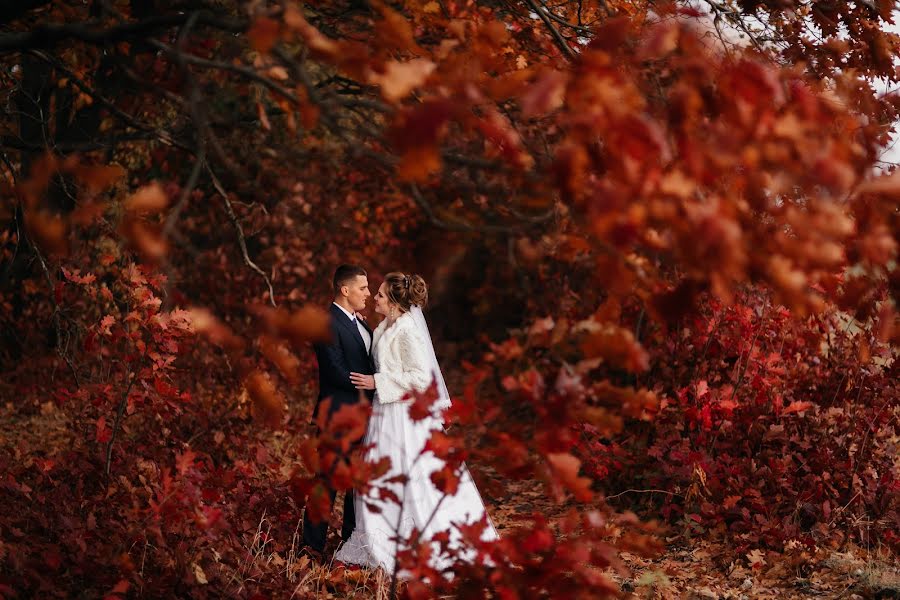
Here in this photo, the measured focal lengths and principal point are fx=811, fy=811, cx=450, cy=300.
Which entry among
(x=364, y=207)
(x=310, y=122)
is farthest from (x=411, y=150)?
(x=364, y=207)

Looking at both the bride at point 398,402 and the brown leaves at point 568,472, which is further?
the bride at point 398,402

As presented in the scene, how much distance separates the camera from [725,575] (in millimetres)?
5344

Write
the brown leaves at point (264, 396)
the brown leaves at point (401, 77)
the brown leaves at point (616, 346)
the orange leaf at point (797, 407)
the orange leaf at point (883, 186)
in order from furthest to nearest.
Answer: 1. the orange leaf at point (797, 407)
2. the brown leaves at point (264, 396)
3. the orange leaf at point (883, 186)
4. the brown leaves at point (616, 346)
5. the brown leaves at point (401, 77)

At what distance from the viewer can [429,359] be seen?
5438mm

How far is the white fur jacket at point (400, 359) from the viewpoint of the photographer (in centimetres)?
528

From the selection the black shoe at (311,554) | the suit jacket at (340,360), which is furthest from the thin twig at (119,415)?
the black shoe at (311,554)

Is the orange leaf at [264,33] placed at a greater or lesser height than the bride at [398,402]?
greater

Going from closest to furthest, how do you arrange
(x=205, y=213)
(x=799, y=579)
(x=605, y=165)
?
1. (x=605, y=165)
2. (x=799, y=579)
3. (x=205, y=213)

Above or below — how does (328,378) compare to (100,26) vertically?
below

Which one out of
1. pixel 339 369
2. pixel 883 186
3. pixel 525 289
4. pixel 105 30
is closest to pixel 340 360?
pixel 339 369

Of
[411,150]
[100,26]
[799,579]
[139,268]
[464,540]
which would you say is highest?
[411,150]

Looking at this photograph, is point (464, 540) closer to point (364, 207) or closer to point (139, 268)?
point (139, 268)

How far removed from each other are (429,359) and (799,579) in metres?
2.73

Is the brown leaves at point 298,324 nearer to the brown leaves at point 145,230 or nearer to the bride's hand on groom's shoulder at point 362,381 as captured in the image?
the brown leaves at point 145,230
